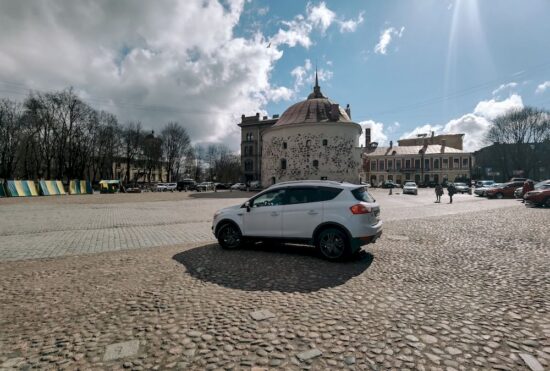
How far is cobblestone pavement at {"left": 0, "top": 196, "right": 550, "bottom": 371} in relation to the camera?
2822 millimetres

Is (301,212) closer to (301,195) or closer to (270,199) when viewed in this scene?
(301,195)

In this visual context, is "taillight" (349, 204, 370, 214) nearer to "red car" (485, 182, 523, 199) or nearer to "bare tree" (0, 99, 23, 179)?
"red car" (485, 182, 523, 199)

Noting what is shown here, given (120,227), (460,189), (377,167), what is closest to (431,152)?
(377,167)

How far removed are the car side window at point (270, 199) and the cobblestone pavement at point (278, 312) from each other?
1.30 metres

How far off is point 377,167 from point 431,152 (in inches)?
568

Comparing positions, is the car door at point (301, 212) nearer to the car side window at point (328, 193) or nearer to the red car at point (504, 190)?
the car side window at point (328, 193)

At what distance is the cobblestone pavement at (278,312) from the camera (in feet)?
9.26

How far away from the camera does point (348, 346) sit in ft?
9.82

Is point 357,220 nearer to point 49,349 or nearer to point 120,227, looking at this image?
point 49,349

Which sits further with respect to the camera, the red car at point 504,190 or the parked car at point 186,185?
the parked car at point 186,185

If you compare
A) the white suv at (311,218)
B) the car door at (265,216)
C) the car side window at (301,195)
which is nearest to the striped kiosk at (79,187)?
the white suv at (311,218)

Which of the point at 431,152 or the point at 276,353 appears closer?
the point at 276,353

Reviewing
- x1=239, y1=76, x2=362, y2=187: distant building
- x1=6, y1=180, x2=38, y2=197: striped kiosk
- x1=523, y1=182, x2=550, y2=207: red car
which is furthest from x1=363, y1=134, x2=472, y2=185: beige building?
x1=6, y1=180, x2=38, y2=197: striped kiosk

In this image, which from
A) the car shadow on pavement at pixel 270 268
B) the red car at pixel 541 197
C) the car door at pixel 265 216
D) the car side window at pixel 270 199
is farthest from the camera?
the red car at pixel 541 197
